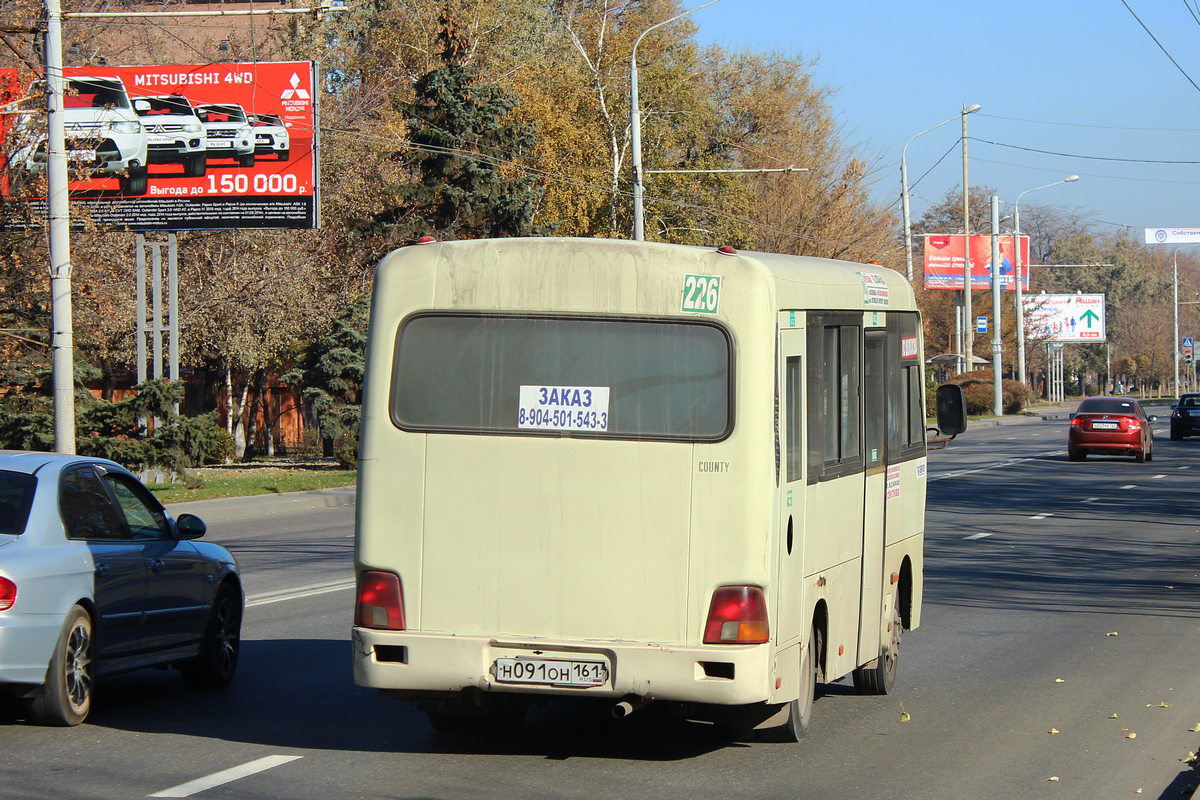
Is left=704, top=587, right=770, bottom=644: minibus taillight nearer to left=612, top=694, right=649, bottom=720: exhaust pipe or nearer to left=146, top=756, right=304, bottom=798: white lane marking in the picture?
left=612, top=694, right=649, bottom=720: exhaust pipe

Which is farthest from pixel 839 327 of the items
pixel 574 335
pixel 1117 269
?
pixel 1117 269

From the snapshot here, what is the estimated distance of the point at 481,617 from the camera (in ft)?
22.1

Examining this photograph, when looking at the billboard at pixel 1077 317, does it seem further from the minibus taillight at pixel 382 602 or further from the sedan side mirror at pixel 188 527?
the minibus taillight at pixel 382 602

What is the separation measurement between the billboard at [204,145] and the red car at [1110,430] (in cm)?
1889

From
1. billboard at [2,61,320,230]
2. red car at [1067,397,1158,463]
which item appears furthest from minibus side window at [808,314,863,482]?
red car at [1067,397,1158,463]

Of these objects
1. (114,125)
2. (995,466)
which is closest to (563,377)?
(114,125)

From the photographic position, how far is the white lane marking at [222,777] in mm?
6258

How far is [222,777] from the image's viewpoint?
6.56 meters

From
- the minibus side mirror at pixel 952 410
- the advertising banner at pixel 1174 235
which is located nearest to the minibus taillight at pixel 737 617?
the minibus side mirror at pixel 952 410

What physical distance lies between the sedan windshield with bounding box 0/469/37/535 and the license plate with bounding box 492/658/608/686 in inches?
106

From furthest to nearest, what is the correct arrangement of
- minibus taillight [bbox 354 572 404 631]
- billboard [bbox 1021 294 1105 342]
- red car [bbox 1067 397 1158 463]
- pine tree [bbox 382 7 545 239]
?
billboard [bbox 1021 294 1105 342] < pine tree [bbox 382 7 545 239] < red car [bbox 1067 397 1158 463] < minibus taillight [bbox 354 572 404 631]

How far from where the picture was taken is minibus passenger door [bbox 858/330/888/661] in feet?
27.5

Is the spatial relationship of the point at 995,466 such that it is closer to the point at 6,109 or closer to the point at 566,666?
the point at 6,109

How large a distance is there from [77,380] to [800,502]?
23.1 metres
